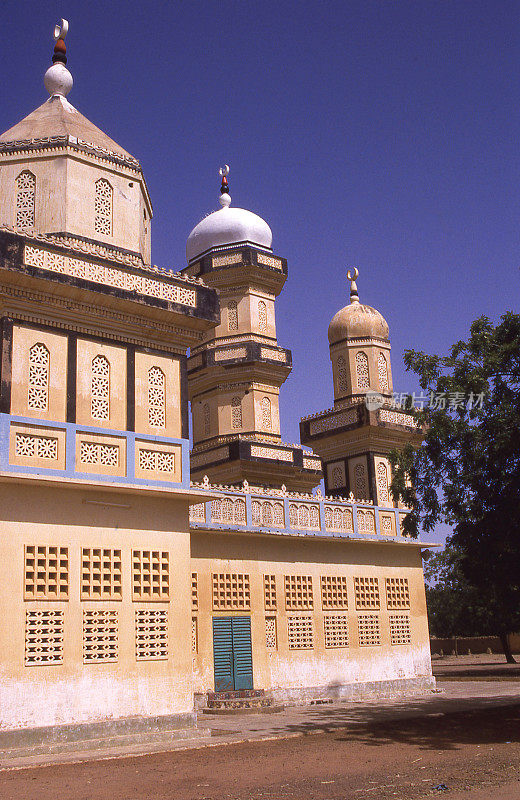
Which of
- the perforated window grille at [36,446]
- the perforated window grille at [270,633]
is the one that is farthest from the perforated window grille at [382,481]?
the perforated window grille at [36,446]

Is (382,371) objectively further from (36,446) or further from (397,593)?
(36,446)

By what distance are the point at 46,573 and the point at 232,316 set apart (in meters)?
16.2

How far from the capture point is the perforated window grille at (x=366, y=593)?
74.2 ft

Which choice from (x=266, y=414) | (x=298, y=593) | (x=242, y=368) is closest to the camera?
(x=298, y=593)

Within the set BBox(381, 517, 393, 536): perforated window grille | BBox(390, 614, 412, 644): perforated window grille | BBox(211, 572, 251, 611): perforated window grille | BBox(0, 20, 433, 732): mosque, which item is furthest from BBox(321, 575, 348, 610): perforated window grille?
BBox(211, 572, 251, 611): perforated window grille

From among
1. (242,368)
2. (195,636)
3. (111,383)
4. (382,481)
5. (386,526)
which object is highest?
(242,368)

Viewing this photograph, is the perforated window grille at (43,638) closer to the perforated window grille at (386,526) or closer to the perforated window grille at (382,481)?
the perforated window grille at (386,526)

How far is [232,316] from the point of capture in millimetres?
28266

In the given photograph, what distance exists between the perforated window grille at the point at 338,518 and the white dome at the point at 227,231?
1128 centimetres

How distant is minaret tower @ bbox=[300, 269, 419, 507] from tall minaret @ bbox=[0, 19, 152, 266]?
11.9m

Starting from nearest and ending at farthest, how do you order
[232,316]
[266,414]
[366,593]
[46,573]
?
[46,573]
[366,593]
[266,414]
[232,316]

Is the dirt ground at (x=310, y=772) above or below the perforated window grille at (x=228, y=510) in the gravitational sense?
below

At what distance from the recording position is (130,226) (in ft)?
57.0

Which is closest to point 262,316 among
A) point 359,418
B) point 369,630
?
point 359,418
